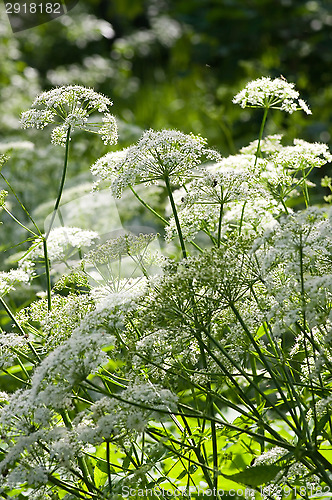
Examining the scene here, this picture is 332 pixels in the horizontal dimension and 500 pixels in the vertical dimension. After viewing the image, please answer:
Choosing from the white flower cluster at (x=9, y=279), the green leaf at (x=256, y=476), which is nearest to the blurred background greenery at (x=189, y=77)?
the white flower cluster at (x=9, y=279)

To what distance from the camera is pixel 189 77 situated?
8.84m

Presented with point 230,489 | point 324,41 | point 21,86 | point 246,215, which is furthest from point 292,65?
point 230,489

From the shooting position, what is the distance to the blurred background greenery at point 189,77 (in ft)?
18.2

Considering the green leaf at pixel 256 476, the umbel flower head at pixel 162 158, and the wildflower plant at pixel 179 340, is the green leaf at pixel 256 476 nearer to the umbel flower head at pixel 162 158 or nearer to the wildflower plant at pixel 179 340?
the wildflower plant at pixel 179 340

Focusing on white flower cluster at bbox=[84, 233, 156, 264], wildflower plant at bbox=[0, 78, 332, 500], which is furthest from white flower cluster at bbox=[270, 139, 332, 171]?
white flower cluster at bbox=[84, 233, 156, 264]

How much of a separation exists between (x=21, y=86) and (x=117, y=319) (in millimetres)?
7933

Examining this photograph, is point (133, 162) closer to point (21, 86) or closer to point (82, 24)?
point (21, 86)

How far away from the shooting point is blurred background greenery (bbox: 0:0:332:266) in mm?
5555

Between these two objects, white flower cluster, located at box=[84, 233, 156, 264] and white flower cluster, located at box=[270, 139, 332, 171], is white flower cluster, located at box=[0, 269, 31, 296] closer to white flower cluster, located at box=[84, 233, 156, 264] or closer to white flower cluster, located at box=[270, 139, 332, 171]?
white flower cluster, located at box=[84, 233, 156, 264]

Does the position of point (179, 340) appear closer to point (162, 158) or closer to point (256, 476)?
point (256, 476)

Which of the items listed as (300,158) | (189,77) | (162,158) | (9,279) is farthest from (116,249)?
(189,77)

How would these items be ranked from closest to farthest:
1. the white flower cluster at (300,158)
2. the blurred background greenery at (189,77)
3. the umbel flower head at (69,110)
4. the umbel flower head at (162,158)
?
the umbel flower head at (162,158), the umbel flower head at (69,110), the white flower cluster at (300,158), the blurred background greenery at (189,77)

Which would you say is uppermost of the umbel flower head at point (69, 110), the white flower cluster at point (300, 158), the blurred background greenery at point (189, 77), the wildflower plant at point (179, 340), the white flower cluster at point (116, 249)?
the blurred background greenery at point (189, 77)

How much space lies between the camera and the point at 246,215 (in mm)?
2129
